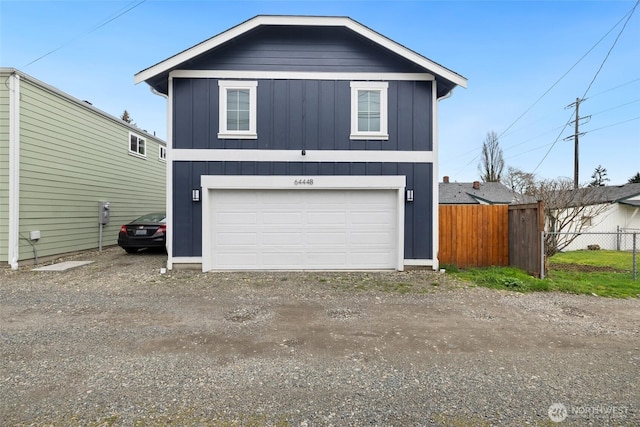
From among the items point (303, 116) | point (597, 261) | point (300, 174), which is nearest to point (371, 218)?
point (300, 174)

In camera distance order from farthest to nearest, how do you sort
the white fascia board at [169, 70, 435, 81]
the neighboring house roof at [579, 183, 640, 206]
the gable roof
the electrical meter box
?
the gable roof
the neighboring house roof at [579, 183, 640, 206]
the electrical meter box
the white fascia board at [169, 70, 435, 81]

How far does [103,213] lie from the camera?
10773mm

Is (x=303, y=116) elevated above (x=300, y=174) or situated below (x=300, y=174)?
above

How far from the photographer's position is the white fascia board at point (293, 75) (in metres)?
7.83

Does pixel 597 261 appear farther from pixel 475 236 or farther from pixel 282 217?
pixel 282 217

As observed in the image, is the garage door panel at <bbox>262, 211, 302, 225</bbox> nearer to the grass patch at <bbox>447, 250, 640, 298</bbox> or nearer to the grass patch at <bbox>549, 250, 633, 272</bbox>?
the grass patch at <bbox>447, 250, 640, 298</bbox>

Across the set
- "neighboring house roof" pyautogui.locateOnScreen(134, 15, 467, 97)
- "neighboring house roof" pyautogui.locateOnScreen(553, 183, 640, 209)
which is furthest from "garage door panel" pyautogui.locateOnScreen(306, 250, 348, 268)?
"neighboring house roof" pyautogui.locateOnScreen(553, 183, 640, 209)

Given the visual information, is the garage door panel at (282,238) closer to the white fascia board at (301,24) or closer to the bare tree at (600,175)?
the white fascia board at (301,24)

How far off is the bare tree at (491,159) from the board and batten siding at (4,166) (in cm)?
4369

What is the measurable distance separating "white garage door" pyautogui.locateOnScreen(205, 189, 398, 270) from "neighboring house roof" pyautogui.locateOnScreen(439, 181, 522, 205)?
21506mm

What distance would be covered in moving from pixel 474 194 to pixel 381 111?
24553mm

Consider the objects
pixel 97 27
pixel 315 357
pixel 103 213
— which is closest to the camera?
pixel 315 357

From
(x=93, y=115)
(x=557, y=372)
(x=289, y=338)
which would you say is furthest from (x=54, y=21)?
(x=557, y=372)

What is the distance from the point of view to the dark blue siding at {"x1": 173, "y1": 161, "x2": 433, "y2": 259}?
779cm
